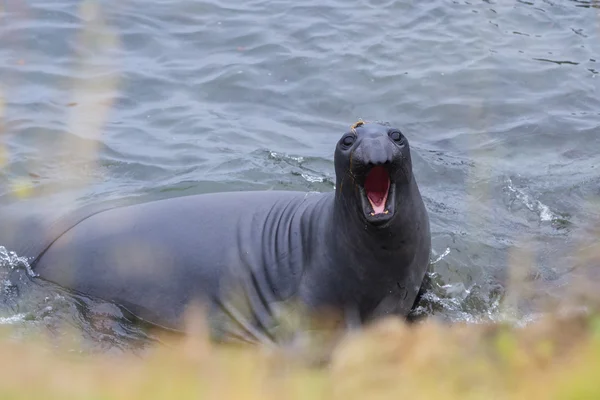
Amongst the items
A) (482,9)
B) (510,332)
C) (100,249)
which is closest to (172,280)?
(100,249)

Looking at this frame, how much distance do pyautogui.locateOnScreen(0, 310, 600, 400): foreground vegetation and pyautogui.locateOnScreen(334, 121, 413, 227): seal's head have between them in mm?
2674

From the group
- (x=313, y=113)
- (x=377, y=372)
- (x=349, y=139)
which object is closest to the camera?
(x=377, y=372)

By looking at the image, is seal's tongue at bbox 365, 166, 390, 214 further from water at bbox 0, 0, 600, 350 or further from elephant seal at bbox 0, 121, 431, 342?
water at bbox 0, 0, 600, 350

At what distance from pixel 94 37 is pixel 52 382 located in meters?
9.44

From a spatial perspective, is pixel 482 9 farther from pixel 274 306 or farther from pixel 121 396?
pixel 121 396

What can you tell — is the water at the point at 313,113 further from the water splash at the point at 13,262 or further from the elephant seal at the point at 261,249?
the elephant seal at the point at 261,249

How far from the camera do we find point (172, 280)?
5.75 m

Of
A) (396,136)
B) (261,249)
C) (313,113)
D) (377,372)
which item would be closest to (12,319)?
(261,249)

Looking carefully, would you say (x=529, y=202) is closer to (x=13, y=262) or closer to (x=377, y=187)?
(x=377, y=187)

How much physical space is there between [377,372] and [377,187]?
318cm

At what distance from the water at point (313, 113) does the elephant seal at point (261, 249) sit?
0.26 meters

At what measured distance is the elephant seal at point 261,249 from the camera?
5016mm

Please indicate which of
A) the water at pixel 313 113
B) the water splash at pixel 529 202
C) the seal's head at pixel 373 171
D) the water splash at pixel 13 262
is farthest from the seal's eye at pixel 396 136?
the water splash at pixel 13 262

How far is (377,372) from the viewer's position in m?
1.90
